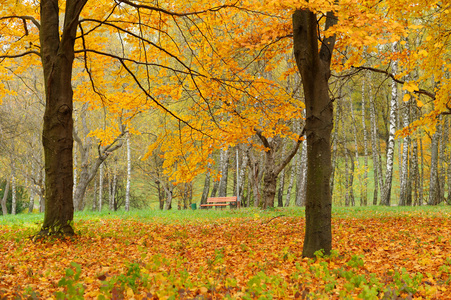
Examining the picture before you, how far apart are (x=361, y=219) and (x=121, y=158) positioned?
21600 mm

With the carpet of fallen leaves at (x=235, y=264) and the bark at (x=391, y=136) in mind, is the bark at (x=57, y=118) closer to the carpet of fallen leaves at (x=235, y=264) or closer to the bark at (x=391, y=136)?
the carpet of fallen leaves at (x=235, y=264)

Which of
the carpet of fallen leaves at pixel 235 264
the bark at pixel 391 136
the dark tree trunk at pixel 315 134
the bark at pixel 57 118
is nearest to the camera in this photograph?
the carpet of fallen leaves at pixel 235 264

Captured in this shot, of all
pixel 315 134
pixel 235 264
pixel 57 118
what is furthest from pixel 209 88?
pixel 235 264

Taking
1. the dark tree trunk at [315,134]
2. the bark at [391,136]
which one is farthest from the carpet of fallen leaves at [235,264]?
the bark at [391,136]

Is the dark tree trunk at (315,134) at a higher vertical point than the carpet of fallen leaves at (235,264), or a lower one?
higher

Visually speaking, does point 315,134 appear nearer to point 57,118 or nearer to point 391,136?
point 57,118

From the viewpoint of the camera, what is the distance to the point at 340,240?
642cm

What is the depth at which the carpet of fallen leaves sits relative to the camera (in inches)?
131

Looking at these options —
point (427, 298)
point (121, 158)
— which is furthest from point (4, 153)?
point (427, 298)

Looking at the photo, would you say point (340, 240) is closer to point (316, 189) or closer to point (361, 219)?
point (316, 189)

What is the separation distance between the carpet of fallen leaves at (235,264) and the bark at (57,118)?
608 millimetres

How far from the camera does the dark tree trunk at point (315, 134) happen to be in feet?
17.6

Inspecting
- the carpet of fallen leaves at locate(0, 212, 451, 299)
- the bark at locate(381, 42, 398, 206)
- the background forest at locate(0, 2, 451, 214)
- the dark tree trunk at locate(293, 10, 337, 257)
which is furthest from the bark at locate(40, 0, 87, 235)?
the bark at locate(381, 42, 398, 206)

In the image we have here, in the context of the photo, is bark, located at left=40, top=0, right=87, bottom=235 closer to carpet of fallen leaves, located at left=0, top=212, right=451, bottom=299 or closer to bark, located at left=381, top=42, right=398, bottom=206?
carpet of fallen leaves, located at left=0, top=212, right=451, bottom=299
